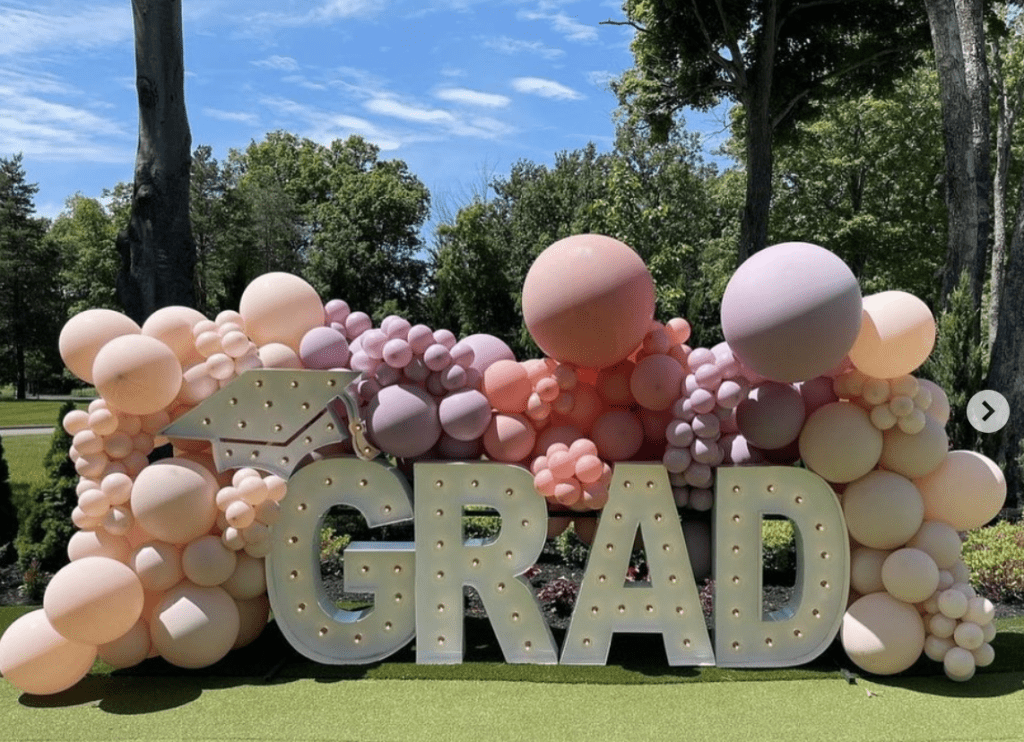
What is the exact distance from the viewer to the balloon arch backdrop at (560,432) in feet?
14.9

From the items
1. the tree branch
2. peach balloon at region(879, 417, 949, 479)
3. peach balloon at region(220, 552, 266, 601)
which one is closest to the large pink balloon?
peach balloon at region(879, 417, 949, 479)

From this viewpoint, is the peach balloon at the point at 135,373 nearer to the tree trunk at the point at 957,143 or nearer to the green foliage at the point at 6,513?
the green foliage at the point at 6,513

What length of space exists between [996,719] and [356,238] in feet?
115

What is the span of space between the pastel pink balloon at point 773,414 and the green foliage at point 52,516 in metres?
6.08

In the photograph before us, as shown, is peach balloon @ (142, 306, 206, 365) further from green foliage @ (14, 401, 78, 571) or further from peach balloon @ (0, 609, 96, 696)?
green foliage @ (14, 401, 78, 571)

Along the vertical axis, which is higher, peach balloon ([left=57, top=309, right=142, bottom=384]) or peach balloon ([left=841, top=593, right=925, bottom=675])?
peach balloon ([left=57, top=309, right=142, bottom=384])

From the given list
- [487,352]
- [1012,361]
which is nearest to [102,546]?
[487,352]

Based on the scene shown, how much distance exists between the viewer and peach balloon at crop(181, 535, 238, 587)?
15.5 feet

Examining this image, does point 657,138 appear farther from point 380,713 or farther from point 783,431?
point 380,713

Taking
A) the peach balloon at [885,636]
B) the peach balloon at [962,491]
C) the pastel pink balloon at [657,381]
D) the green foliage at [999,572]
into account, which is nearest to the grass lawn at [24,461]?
the pastel pink balloon at [657,381]

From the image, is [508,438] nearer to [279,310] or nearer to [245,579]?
[279,310]

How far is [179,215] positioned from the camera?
24.4 ft

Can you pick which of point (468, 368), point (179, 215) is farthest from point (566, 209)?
point (468, 368)

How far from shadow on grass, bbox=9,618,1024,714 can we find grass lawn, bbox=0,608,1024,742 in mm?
12
